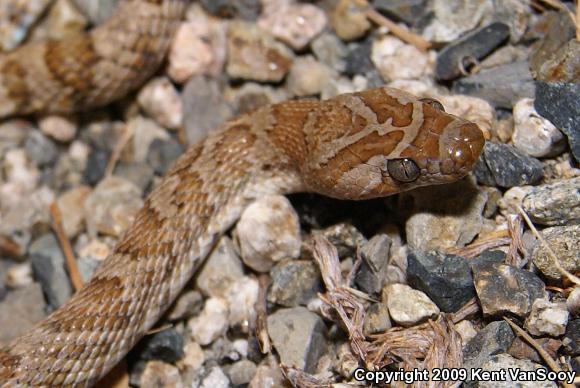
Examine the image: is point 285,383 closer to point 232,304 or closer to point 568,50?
point 232,304

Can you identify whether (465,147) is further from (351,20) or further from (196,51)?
(196,51)

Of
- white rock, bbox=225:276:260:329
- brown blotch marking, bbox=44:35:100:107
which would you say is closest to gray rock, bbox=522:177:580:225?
white rock, bbox=225:276:260:329

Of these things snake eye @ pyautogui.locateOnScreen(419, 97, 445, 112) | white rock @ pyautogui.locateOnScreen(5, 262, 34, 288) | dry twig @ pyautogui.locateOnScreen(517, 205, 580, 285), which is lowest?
white rock @ pyautogui.locateOnScreen(5, 262, 34, 288)

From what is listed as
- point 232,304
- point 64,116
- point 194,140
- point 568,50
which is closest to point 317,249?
point 232,304

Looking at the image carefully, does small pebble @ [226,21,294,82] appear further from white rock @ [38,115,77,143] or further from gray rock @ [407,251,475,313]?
gray rock @ [407,251,475,313]

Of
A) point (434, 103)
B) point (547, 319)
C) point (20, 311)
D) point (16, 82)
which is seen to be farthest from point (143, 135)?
point (547, 319)

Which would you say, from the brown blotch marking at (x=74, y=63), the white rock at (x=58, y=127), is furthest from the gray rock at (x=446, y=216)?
the white rock at (x=58, y=127)
